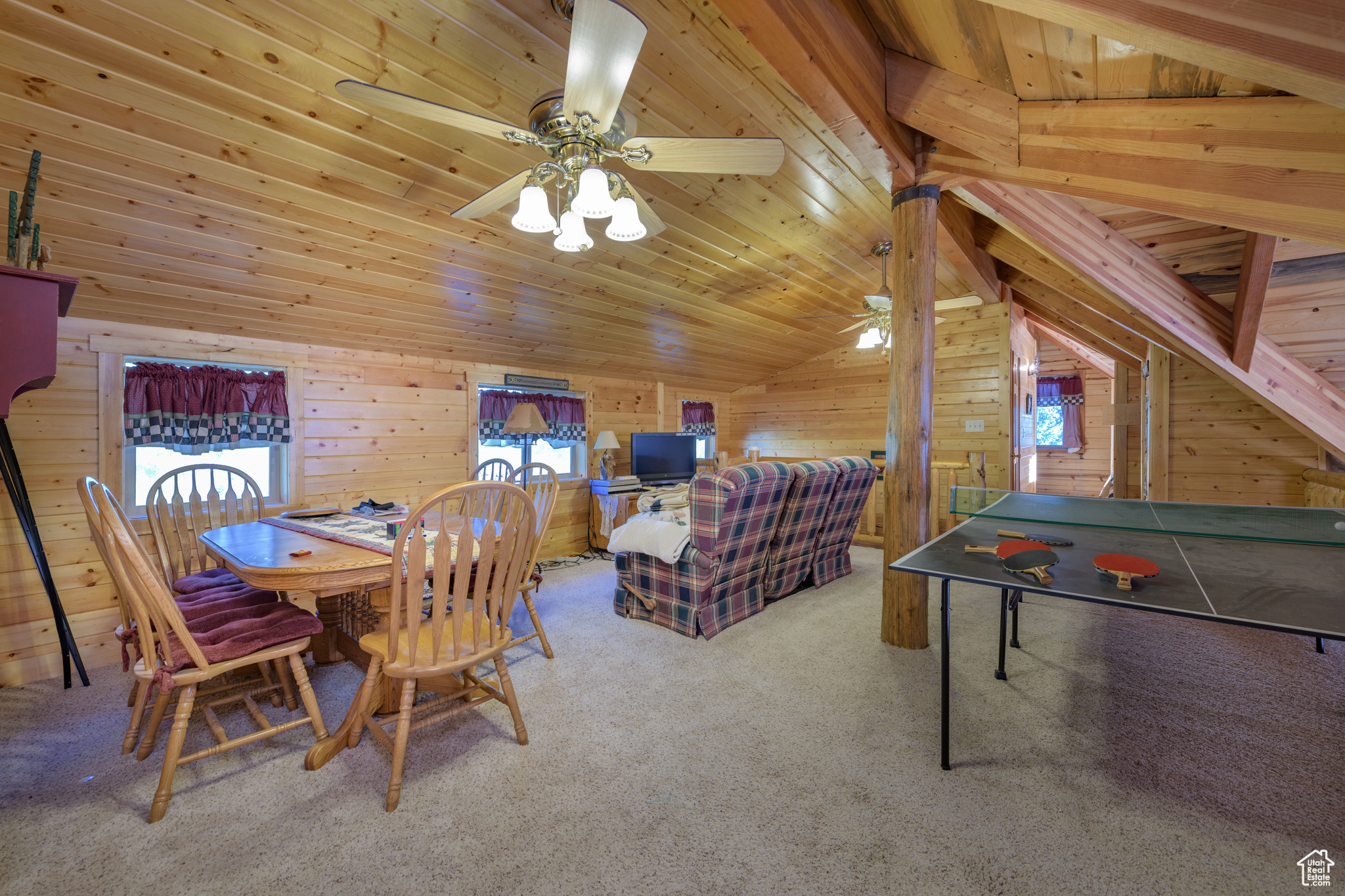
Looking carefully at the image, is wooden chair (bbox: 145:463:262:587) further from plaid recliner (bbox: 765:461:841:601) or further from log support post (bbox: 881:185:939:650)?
log support post (bbox: 881:185:939:650)

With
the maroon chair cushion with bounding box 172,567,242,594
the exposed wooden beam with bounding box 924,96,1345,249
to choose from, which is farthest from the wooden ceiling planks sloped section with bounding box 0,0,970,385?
the maroon chair cushion with bounding box 172,567,242,594

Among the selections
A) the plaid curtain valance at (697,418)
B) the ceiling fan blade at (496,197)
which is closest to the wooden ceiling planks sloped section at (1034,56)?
the ceiling fan blade at (496,197)

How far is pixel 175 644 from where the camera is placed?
1.73 m

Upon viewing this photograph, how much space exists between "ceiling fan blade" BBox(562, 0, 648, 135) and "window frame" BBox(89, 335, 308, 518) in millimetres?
3016

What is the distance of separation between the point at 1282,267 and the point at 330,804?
4042 millimetres

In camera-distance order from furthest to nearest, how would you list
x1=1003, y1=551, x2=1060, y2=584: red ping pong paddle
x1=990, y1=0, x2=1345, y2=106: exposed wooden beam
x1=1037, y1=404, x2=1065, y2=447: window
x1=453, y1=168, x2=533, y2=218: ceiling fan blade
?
x1=1037, y1=404, x2=1065, y2=447: window < x1=453, y1=168, x2=533, y2=218: ceiling fan blade < x1=1003, y1=551, x2=1060, y2=584: red ping pong paddle < x1=990, y1=0, x2=1345, y2=106: exposed wooden beam

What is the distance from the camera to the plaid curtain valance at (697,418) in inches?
256

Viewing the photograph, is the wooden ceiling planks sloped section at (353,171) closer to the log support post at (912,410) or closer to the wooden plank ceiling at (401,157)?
the wooden plank ceiling at (401,157)

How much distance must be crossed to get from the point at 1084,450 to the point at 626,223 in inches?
327

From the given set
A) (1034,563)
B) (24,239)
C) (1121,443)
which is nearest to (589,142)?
(24,239)

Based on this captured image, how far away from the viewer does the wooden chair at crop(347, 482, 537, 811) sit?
1.62 meters

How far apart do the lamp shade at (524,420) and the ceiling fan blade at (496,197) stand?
239cm

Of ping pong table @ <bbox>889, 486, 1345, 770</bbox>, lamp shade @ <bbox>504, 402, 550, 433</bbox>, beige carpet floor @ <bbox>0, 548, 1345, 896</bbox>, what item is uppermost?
lamp shade @ <bbox>504, 402, 550, 433</bbox>

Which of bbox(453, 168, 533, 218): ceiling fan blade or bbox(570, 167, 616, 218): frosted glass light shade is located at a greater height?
bbox(453, 168, 533, 218): ceiling fan blade
